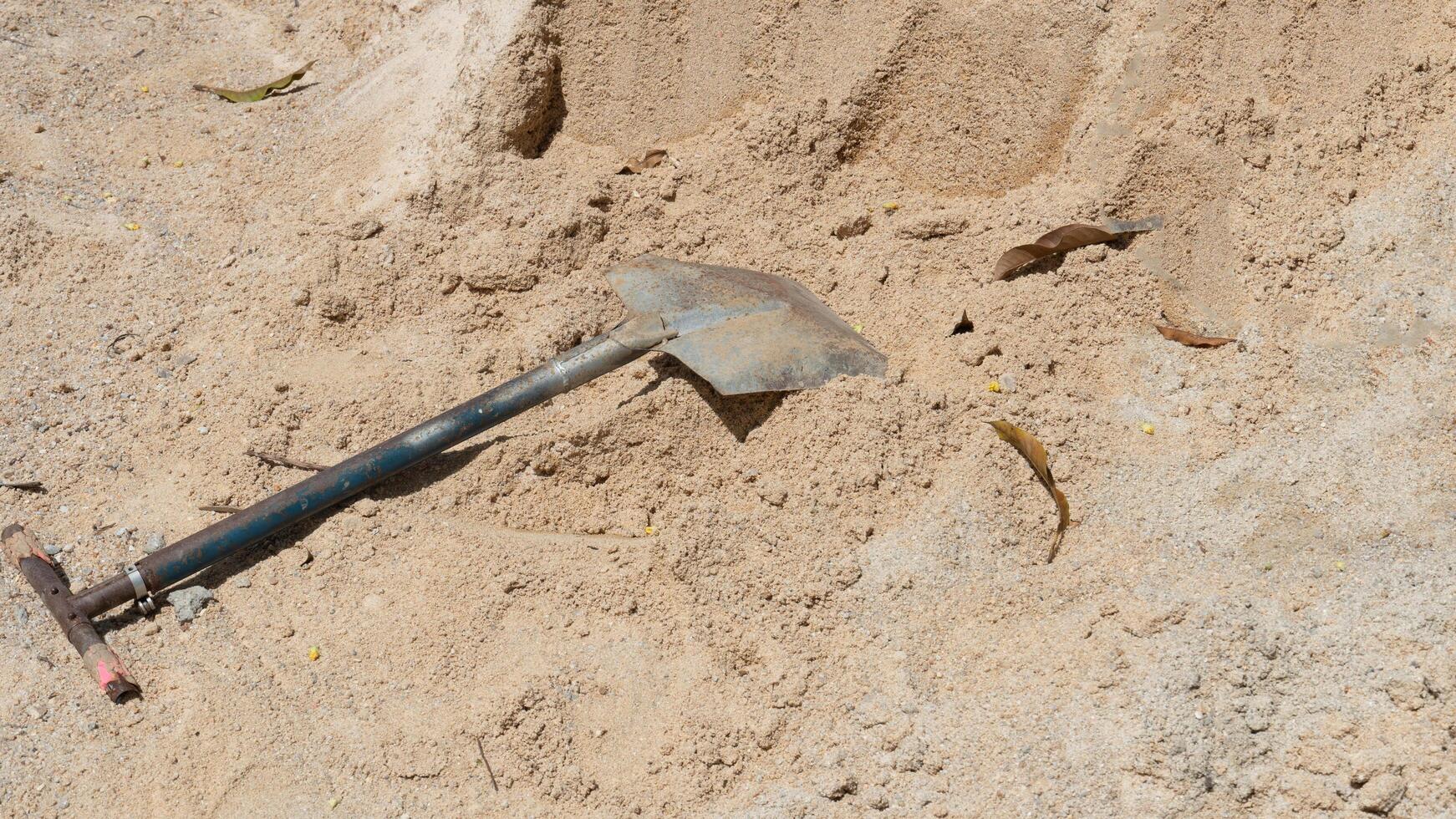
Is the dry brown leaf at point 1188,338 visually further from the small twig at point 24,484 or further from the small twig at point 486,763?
the small twig at point 24,484

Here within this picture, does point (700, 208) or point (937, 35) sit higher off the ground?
point (937, 35)

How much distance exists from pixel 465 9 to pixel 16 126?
5.65 feet

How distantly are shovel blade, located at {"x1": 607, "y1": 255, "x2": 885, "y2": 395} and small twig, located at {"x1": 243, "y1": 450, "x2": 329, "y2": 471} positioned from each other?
0.91m

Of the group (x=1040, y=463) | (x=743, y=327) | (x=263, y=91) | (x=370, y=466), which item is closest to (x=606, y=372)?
(x=743, y=327)

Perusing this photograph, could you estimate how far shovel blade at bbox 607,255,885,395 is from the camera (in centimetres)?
276

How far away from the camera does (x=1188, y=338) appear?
2.87 meters

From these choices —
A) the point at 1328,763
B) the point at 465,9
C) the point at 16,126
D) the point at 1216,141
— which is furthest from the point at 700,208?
the point at 16,126

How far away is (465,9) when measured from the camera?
373 centimetres

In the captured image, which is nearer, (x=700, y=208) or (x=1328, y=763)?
(x=1328, y=763)

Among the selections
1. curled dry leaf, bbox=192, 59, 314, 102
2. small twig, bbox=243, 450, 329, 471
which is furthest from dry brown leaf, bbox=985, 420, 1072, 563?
curled dry leaf, bbox=192, 59, 314, 102

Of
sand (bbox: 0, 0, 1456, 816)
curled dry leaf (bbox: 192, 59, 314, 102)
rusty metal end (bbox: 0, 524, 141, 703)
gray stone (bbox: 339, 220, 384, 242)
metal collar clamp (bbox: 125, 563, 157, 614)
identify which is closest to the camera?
sand (bbox: 0, 0, 1456, 816)

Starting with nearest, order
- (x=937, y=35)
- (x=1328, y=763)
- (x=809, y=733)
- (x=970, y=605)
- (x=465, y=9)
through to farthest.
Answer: (x=1328, y=763) < (x=809, y=733) < (x=970, y=605) < (x=937, y=35) < (x=465, y=9)

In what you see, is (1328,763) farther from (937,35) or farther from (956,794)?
(937,35)

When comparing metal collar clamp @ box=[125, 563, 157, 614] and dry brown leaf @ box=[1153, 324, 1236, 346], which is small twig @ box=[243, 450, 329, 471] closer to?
metal collar clamp @ box=[125, 563, 157, 614]
